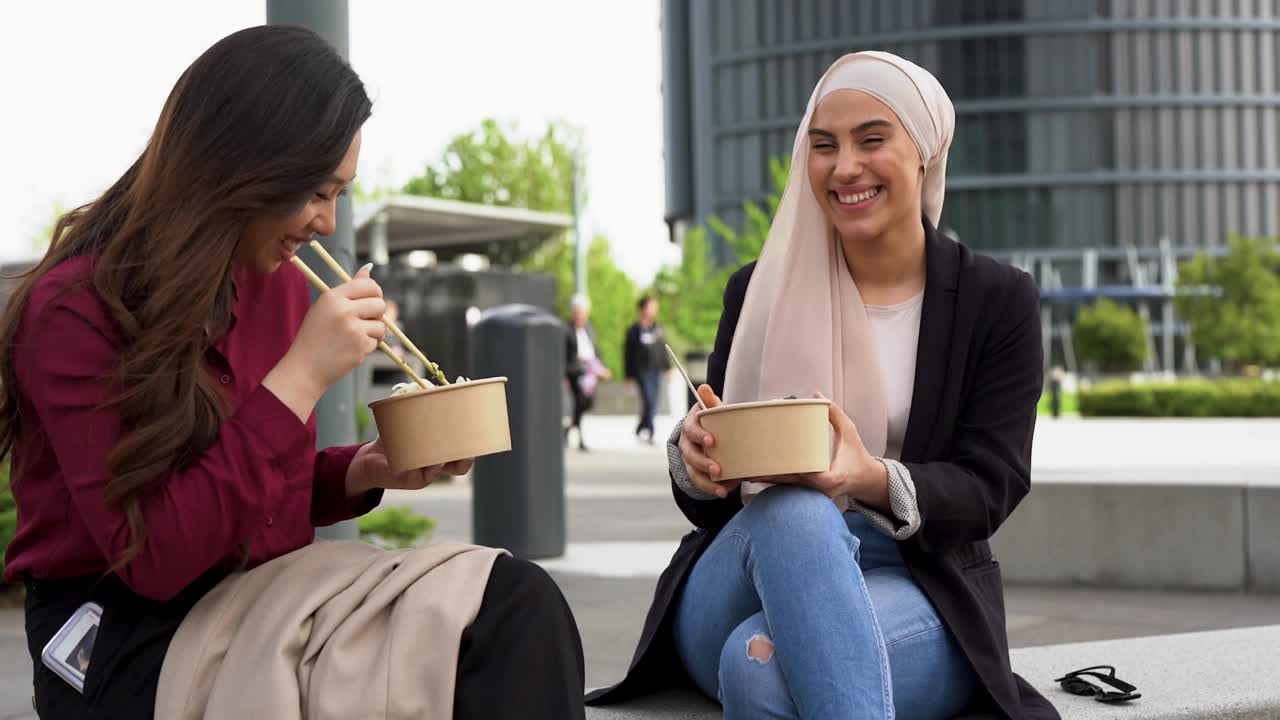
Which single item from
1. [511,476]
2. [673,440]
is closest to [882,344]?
[673,440]

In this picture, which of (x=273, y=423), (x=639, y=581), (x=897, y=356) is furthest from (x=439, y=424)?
(x=639, y=581)

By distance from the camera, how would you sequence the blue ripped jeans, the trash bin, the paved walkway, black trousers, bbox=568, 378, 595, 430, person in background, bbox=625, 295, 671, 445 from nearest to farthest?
the blue ripped jeans
the paved walkway
the trash bin
black trousers, bbox=568, 378, 595, 430
person in background, bbox=625, 295, 671, 445

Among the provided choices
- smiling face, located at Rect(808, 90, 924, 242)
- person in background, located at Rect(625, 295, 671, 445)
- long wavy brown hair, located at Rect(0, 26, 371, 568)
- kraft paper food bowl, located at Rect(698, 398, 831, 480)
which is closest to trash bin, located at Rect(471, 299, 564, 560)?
smiling face, located at Rect(808, 90, 924, 242)

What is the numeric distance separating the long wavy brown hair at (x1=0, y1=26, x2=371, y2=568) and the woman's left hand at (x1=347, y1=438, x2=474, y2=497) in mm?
371

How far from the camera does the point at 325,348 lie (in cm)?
195

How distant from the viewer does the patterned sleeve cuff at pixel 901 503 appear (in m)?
2.61

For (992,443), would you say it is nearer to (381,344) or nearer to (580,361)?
(381,344)

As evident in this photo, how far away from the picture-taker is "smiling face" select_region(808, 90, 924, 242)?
2.87 metres

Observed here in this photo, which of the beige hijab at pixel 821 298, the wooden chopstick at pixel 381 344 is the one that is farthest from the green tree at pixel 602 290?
the wooden chopstick at pixel 381 344

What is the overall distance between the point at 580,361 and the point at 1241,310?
43904 millimetres

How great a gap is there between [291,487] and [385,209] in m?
22.8

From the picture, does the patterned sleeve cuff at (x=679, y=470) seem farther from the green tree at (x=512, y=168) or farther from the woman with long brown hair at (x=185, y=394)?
the green tree at (x=512, y=168)

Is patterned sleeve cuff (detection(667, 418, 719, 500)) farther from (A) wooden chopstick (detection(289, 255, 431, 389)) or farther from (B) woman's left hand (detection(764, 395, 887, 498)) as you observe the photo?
(A) wooden chopstick (detection(289, 255, 431, 389))

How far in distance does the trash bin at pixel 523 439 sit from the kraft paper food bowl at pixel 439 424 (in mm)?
5156
